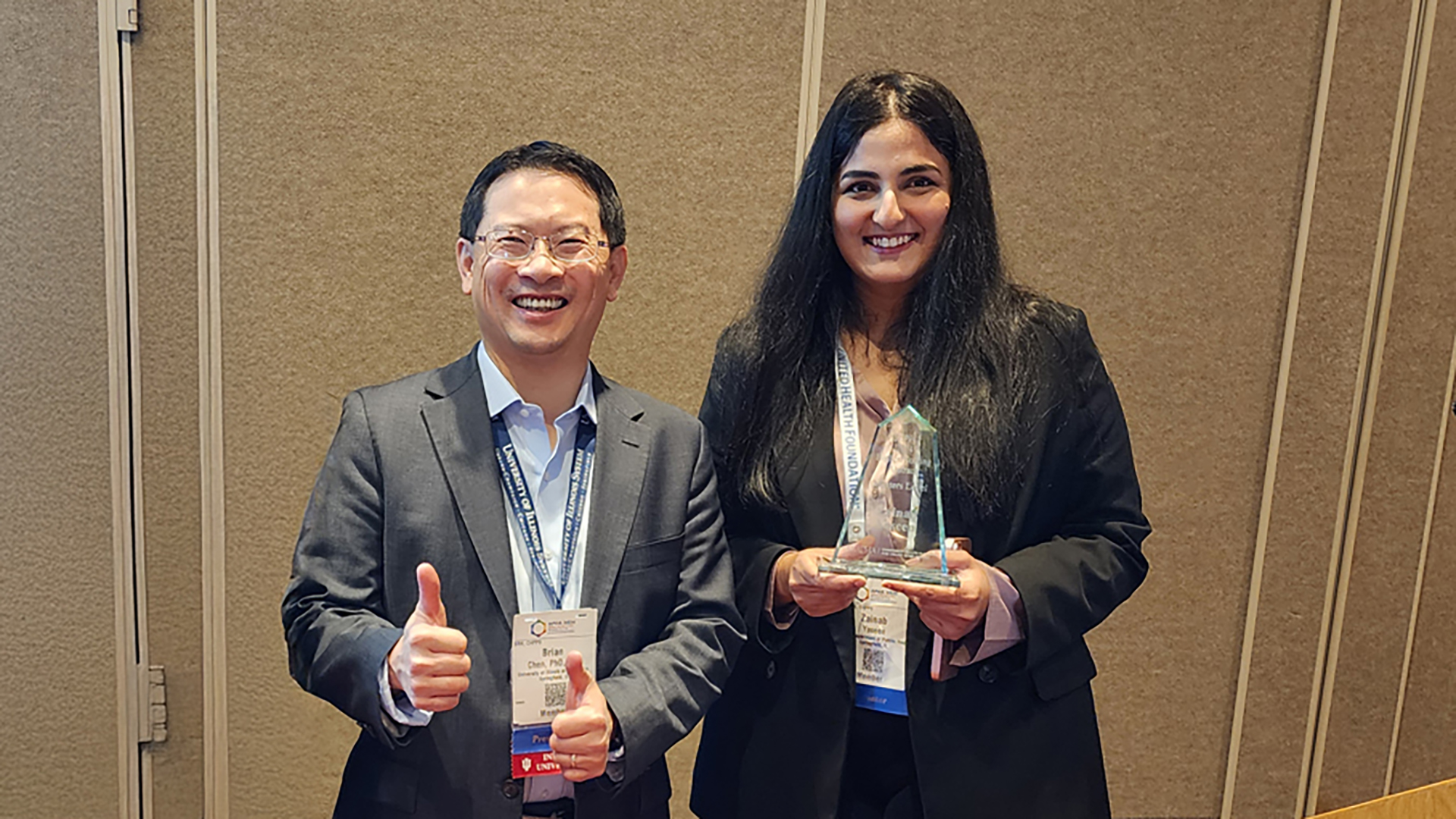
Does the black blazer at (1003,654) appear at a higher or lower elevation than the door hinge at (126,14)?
lower

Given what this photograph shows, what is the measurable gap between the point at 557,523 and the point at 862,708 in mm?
493

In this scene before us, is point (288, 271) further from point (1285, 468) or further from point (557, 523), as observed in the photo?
point (1285, 468)

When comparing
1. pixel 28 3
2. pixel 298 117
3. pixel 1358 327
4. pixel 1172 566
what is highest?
pixel 28 3

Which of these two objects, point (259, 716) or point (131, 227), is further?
point (259, 716)

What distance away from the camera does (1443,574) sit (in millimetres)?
2623

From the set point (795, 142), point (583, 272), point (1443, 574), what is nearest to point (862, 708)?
point (583, 272)

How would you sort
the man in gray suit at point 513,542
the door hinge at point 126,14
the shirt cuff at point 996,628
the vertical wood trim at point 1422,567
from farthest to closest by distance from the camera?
the vertical wood trim at point 1422,567
the door hinge at point 126,14
the shirt cuff at point 996,628
the man in gray suit at point 513,542

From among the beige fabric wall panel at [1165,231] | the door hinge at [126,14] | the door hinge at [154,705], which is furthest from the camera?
the beige fabric wall panel at [1165,231]

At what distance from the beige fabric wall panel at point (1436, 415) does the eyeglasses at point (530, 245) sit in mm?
2129

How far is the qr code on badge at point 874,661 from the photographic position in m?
1.47

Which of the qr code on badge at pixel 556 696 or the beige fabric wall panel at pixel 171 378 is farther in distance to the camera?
the beige fabric wall panel at pixel 171 378

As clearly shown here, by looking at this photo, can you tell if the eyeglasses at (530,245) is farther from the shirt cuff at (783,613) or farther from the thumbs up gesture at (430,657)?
the shirt cuff at (783,613)

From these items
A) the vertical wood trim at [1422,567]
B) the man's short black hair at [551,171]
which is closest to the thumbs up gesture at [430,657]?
the man's short black hair at [551,171]

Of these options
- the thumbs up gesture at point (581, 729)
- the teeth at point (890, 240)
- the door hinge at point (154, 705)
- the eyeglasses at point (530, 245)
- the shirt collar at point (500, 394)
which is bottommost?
the door hinge at point (154, 705)
